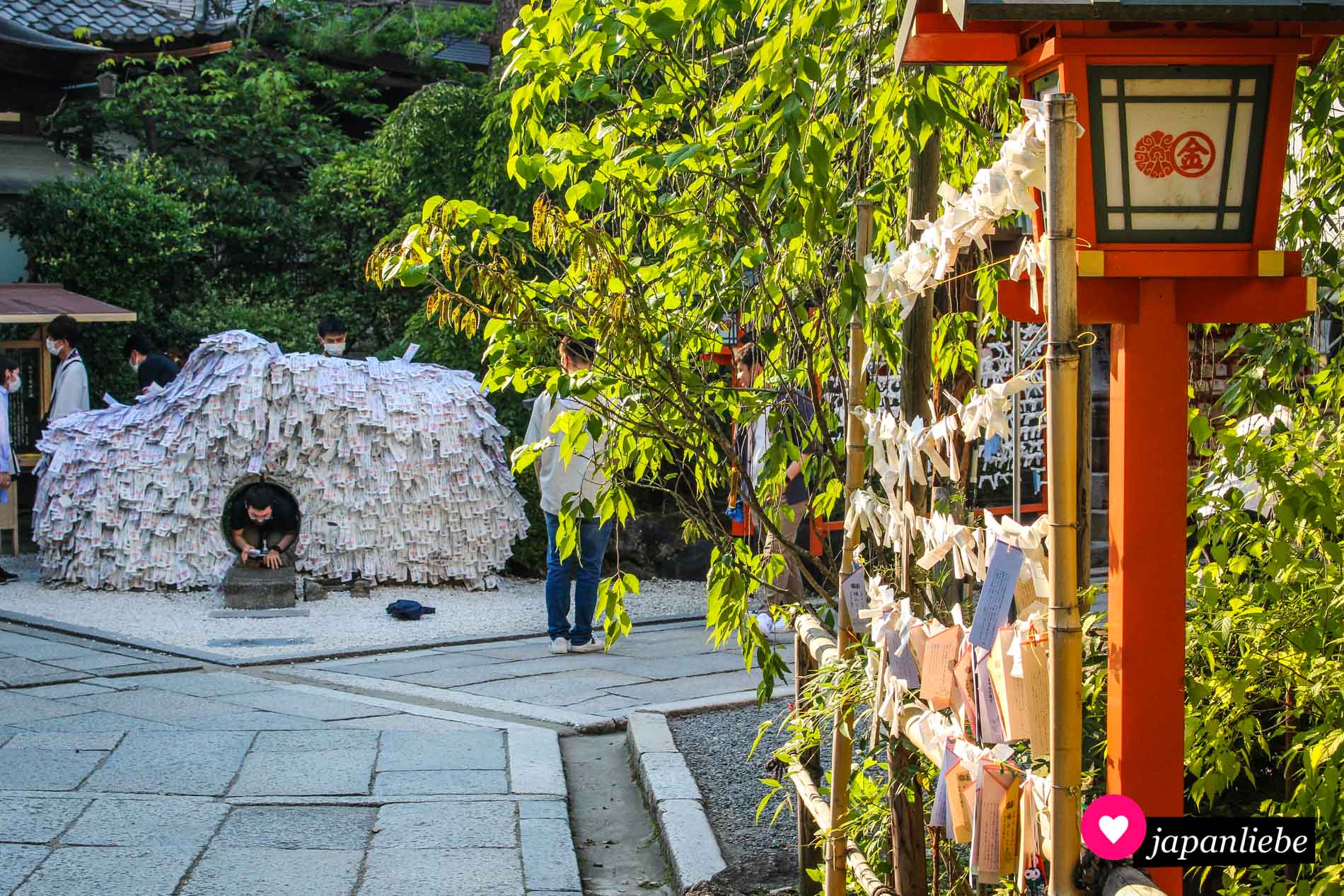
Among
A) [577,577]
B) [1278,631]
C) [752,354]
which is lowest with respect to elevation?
[577,577]

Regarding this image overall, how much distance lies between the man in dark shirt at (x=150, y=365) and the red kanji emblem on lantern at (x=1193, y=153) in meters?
10.1

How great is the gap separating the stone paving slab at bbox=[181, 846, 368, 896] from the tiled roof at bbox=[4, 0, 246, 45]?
45.2 feet

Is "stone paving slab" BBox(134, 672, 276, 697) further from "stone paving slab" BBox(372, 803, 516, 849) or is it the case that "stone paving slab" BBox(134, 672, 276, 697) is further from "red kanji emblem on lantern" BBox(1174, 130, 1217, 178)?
"red kanji emblem on lantern" BBox(1174, 130, 1217, 178)

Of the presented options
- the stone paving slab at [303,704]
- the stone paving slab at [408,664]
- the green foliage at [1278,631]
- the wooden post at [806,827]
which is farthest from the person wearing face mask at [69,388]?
the green foliage at [1278,631]

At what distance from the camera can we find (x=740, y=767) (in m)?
6.38

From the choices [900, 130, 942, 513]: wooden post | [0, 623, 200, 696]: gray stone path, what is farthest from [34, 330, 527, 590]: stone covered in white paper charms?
[900, 130, 942, 513]: wooden post

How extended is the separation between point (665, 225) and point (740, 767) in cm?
296

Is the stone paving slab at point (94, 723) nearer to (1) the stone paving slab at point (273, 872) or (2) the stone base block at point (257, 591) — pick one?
(1) the stone paving slab at point (273, 872)

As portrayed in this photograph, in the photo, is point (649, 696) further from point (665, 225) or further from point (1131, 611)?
point (1131, 611)

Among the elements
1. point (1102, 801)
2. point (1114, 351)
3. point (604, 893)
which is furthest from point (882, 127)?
point (604, 893)

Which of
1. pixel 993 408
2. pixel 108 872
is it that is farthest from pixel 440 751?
pixel 993 408

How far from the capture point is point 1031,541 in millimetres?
2391

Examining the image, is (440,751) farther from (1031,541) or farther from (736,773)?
(1031,541)

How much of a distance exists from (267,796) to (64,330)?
8039 millimetres
